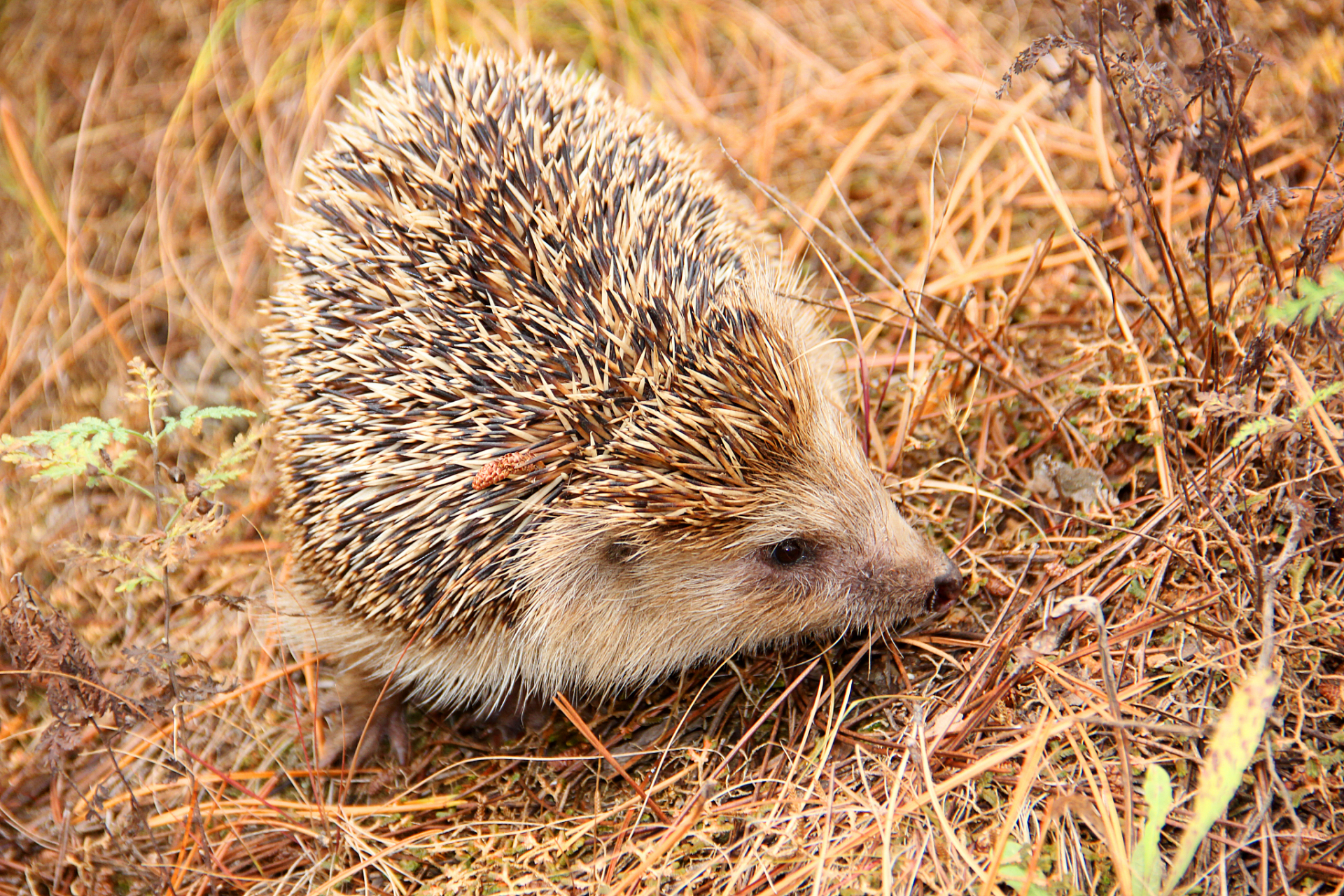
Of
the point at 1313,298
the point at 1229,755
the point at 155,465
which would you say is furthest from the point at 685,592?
the point at 1313,298

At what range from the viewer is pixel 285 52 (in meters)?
5.54

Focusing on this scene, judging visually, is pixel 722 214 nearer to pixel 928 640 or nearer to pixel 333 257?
pixel 333 257

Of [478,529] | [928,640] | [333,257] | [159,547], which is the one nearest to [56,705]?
[159,547]

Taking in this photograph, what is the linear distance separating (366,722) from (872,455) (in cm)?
230

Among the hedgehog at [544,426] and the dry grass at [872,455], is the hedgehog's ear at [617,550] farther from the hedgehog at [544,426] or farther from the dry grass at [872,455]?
the dry grass at [872,455]

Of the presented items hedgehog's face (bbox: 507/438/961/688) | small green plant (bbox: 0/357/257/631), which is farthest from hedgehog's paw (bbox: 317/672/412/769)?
small green plant (bbox: 0/357/257/631)

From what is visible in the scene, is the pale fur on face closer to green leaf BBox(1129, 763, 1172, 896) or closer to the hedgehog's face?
the hedgehog's face

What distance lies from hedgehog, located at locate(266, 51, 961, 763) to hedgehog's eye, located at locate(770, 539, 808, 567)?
0.01m

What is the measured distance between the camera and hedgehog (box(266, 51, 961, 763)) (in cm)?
305

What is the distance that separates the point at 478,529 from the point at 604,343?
740 mm

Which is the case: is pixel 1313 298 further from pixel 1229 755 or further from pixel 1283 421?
pixel 1229 755

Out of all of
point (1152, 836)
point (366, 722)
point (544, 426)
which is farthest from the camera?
point (366, 722)

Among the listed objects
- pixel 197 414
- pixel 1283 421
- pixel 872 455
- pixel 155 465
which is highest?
pixel 1283 421

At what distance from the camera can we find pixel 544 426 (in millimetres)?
3064
